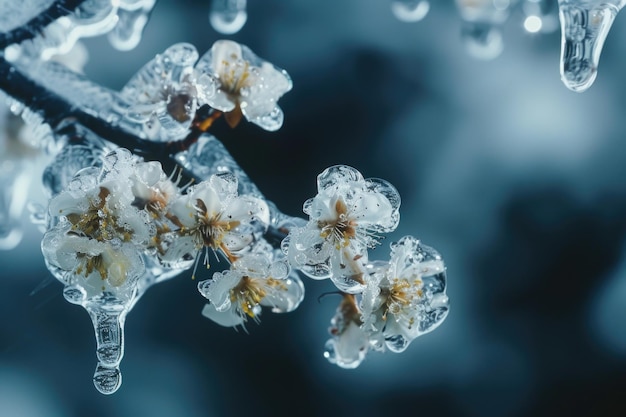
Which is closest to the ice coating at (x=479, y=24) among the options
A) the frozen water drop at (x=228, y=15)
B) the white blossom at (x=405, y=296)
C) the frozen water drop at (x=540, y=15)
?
the frozen water drop at (x=540, y=15)

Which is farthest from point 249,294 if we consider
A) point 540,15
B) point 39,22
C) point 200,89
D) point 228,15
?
point 540,15

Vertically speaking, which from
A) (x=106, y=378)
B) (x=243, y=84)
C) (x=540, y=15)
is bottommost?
(x=106, y=378)

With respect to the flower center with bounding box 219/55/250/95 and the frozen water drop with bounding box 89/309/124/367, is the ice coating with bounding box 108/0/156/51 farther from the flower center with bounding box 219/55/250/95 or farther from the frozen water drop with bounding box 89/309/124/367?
the frozen water drop with bounding box 89/309/124/367

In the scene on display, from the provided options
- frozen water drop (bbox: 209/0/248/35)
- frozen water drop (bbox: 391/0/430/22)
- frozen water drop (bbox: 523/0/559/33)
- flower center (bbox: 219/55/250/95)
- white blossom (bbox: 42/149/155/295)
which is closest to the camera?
white blossom (bbox: 42/149/155/295)

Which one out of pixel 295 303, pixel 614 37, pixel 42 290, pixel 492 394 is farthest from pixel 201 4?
pixel 295 303

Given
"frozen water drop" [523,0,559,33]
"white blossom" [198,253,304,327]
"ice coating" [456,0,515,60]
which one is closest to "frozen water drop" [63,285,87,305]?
"white blossom" [198,253,304,327]

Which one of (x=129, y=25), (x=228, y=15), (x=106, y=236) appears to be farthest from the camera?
(x=228, y=15)

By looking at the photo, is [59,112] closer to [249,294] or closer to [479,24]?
[249,294]
